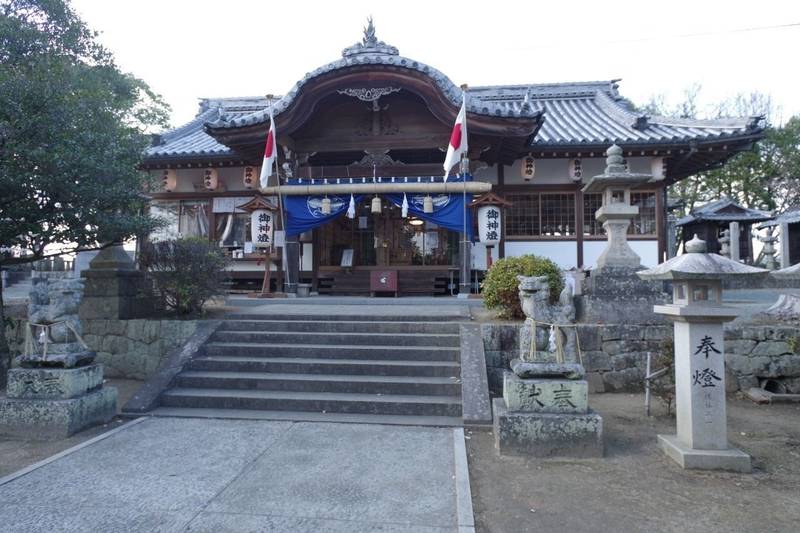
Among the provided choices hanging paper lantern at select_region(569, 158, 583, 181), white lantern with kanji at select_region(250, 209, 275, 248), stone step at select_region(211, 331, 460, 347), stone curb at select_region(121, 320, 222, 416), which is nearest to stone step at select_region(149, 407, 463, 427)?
stone curb at select_region(121, 320, 222, 416)

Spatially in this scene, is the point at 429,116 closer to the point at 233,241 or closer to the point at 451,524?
the point at 233,241

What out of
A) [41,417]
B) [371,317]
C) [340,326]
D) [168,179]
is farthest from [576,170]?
[41,417]

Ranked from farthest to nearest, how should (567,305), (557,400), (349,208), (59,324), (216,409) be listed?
1. (349,208)
2. (216,409)
3. (59,324)
4. (567,305)
5. (557,400)

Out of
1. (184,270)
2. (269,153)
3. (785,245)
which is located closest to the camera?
(184,270)

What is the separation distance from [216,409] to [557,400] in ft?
15.7

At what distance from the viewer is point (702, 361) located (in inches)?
196

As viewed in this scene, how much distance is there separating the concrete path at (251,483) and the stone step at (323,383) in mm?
903

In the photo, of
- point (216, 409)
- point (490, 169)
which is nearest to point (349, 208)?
point (490, 169)

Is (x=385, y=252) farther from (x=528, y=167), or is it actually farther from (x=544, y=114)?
(x=544, y=114)

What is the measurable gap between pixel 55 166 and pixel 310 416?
5.32 meters

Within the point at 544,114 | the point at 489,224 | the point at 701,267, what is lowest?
the point at 701,267

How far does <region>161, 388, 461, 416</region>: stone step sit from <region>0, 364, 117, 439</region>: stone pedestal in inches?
40.9

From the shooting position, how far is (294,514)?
3828 millimetres

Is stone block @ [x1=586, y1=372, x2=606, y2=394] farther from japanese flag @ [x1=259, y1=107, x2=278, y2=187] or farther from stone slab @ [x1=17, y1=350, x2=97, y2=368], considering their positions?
japanese flag @ [x1=259, y1=107, x2=278, y2=187]
